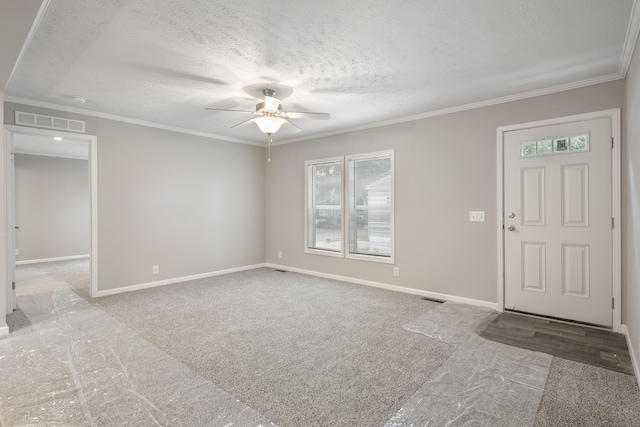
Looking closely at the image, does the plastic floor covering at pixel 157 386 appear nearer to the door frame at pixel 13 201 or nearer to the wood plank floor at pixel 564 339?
the wood plank floor at pixel 564 339

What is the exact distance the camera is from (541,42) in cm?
254

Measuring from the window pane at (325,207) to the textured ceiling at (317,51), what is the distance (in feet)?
5.82

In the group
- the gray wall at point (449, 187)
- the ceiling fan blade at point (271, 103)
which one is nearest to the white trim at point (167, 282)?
the gray wall at point (449, 187)

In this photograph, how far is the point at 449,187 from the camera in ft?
13.9

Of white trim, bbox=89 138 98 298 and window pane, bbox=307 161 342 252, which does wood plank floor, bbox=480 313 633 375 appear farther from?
white trim, bbox=89 138 98 298

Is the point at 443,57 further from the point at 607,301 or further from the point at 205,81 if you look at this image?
the point at 607,301

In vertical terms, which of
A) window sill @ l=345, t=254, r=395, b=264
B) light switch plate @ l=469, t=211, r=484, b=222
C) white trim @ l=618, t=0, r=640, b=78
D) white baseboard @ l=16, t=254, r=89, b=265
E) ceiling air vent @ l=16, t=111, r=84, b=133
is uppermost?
white trim @ l=618, t=0, r=640, b=78

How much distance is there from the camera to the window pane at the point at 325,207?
561 cm

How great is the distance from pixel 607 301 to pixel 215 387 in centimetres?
375

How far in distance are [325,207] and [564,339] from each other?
3.79m

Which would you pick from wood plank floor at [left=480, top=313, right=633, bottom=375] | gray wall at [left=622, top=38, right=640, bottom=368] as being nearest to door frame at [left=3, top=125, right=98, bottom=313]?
wood plank floor at [left=480, top=313, right=633, bottom=375]

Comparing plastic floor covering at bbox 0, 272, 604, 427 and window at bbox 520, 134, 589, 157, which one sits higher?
window at bbox 520, 134, 589, 157

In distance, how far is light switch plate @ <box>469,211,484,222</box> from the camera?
398 cm

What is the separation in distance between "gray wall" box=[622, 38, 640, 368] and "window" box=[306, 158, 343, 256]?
3.53m
